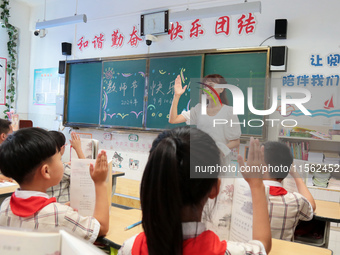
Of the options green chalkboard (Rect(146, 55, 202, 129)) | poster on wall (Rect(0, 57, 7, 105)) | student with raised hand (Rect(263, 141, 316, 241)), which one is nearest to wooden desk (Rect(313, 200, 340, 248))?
student with raised hand (Rect(263, 141, 316, 241))

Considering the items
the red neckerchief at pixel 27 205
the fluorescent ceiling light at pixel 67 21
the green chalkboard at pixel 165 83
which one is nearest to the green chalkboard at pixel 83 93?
the fluorescent ceiling light at pixel 67 21

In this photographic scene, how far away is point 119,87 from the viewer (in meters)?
4.64

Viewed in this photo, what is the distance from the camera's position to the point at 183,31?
427 cm

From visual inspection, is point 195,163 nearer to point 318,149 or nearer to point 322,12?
point 318,149

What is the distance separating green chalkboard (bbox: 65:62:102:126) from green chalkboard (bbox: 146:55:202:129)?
104 cm

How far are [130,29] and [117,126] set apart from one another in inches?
60.9

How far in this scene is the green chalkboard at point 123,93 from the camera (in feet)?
14.6

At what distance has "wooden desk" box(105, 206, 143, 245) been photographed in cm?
126

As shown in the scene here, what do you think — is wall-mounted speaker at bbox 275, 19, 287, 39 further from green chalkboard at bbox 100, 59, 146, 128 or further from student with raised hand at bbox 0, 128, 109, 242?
student with raised hand at bbox 0, 128, 109, 242

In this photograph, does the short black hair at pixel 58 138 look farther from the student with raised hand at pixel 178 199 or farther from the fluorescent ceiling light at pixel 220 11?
the fluorescent ceiling light at pixel 220 11

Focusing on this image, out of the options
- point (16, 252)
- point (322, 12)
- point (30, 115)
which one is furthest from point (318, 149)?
point (30, 115)

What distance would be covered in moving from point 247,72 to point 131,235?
2836 millimetres

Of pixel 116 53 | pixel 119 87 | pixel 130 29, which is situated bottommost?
pixel 119 87

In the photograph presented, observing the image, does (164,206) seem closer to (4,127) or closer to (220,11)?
(4,127)
